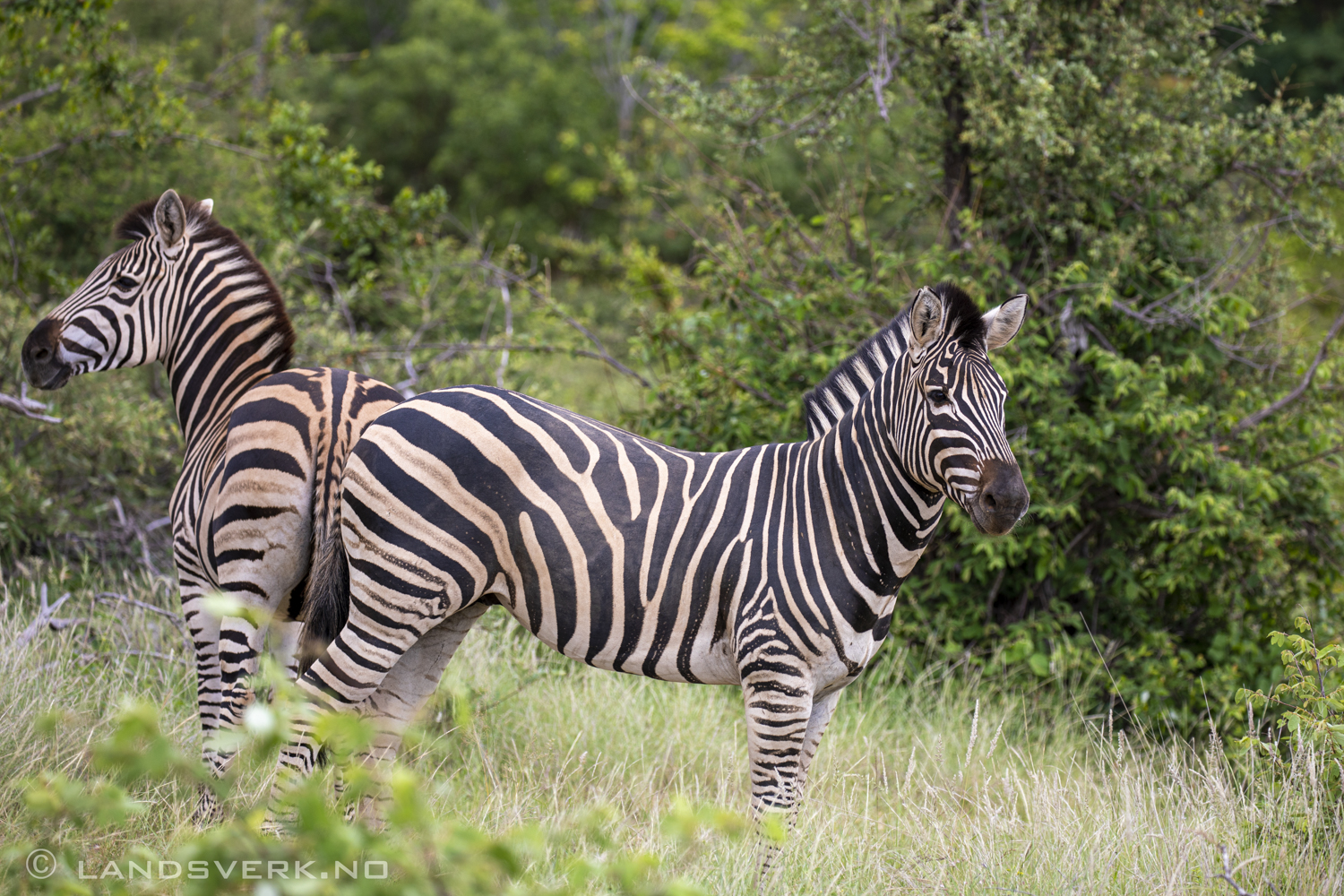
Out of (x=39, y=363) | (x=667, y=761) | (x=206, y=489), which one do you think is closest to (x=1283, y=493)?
(x=667, y=761)

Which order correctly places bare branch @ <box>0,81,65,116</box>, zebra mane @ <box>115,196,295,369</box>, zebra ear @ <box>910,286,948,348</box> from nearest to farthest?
zebra ear @ <box>910,286,948,348</box> → zebra mane @ <box>115,196,295,369</box> → bare branch @ <box>0,81,65,116</box>

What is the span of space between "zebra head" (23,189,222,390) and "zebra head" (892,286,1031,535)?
3059mm

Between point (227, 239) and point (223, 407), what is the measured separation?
2.50 ft

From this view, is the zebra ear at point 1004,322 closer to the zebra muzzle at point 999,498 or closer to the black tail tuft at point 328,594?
the zebra muzzle at point 999,498

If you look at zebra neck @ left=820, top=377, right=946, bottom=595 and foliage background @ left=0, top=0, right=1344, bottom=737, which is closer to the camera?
zebra neck @ left=820, top=377, right=946, bottom=595

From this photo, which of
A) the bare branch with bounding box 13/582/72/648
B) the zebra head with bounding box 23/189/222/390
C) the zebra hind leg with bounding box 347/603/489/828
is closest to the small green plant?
the zebra hind leg with bounding box 347/603/489/828

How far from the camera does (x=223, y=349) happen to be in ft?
13.6

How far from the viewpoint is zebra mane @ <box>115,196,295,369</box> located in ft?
13.8

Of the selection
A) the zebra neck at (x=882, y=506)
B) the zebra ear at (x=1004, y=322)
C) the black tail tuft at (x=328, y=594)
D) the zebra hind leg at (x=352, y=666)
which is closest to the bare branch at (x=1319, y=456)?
the zebra ear at (x=1004, y=322)

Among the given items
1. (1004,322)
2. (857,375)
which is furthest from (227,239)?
(1004,322)

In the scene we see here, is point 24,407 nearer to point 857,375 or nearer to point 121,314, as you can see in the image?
point 121,314

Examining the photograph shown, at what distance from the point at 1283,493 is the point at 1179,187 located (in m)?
1.98

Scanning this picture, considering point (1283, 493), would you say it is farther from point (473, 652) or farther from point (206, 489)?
point (206, 489)
